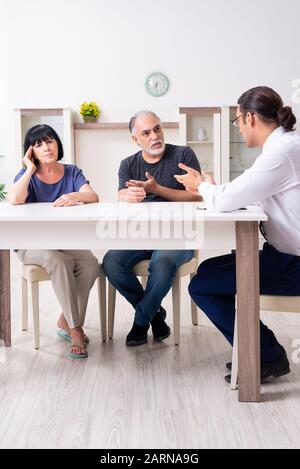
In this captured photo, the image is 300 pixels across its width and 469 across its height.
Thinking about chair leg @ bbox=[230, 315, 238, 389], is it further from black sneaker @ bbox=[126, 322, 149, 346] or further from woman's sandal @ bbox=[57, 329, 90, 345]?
woman's sandal @ bbox=[57, 329, 90, 345]

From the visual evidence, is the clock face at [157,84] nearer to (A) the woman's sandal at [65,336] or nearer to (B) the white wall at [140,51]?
(B) the white wall at [140,51]

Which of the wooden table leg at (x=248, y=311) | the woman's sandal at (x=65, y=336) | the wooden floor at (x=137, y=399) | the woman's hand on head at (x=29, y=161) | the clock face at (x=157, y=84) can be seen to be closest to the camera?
the wooden floor at (x=137, y=399)

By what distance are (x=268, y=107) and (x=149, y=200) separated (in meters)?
0.98

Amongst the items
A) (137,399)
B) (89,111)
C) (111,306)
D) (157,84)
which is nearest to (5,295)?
(111,306)

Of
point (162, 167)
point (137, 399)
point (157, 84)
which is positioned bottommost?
point (137, 399)

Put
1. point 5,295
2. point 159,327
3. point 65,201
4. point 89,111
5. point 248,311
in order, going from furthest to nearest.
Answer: point 89,111 < point 159,327 < point 5,295 < point 65,201 < point 248,311

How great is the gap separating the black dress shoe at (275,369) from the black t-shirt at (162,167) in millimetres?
1039

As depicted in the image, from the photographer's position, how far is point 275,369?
100 inches

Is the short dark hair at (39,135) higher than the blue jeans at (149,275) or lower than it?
higher

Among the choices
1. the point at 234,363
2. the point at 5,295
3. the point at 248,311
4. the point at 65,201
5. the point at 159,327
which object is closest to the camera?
the point at 248,311

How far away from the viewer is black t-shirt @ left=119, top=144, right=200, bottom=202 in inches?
126

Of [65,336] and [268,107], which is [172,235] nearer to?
[268,107]

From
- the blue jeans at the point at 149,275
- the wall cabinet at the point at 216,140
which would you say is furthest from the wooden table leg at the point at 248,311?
the wall cabinet at the point at 216,140

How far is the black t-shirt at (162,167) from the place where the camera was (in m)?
3.21
